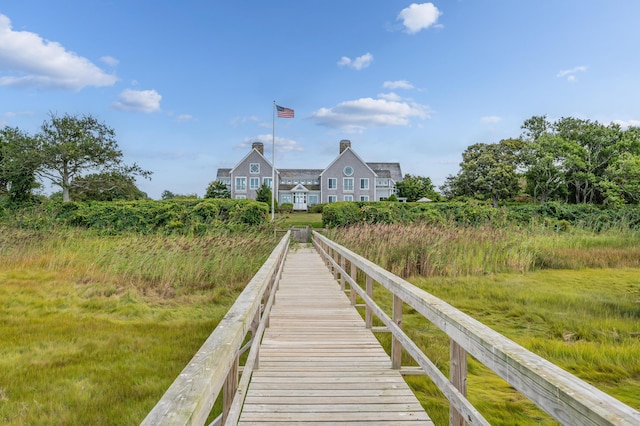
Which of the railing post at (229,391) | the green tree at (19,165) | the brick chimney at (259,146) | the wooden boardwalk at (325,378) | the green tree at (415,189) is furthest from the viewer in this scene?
the green tree at (415,189)

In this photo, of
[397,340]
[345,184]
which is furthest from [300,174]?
[397,340]

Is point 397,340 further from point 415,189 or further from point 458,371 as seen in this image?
point 415,189

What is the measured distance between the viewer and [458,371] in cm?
197

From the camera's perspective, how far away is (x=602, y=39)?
1460 centimetres

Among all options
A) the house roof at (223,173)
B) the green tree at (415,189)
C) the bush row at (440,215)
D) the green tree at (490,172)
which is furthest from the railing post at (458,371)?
the house roof at (223,173)

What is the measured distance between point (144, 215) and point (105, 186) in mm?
17336

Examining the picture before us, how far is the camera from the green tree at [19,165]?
28.6 metres

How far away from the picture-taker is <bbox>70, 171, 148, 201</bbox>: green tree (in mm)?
32969

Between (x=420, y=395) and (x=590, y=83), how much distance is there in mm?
16663

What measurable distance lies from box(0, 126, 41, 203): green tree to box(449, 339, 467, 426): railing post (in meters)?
35.2

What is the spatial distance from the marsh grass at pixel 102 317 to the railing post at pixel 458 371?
273 cm

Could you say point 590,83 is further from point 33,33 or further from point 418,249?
point 33,33

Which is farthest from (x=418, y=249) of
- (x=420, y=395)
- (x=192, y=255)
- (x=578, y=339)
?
(x=420, y=395)

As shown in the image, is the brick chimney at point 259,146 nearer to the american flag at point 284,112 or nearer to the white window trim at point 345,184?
the white window trim at point 345,184
